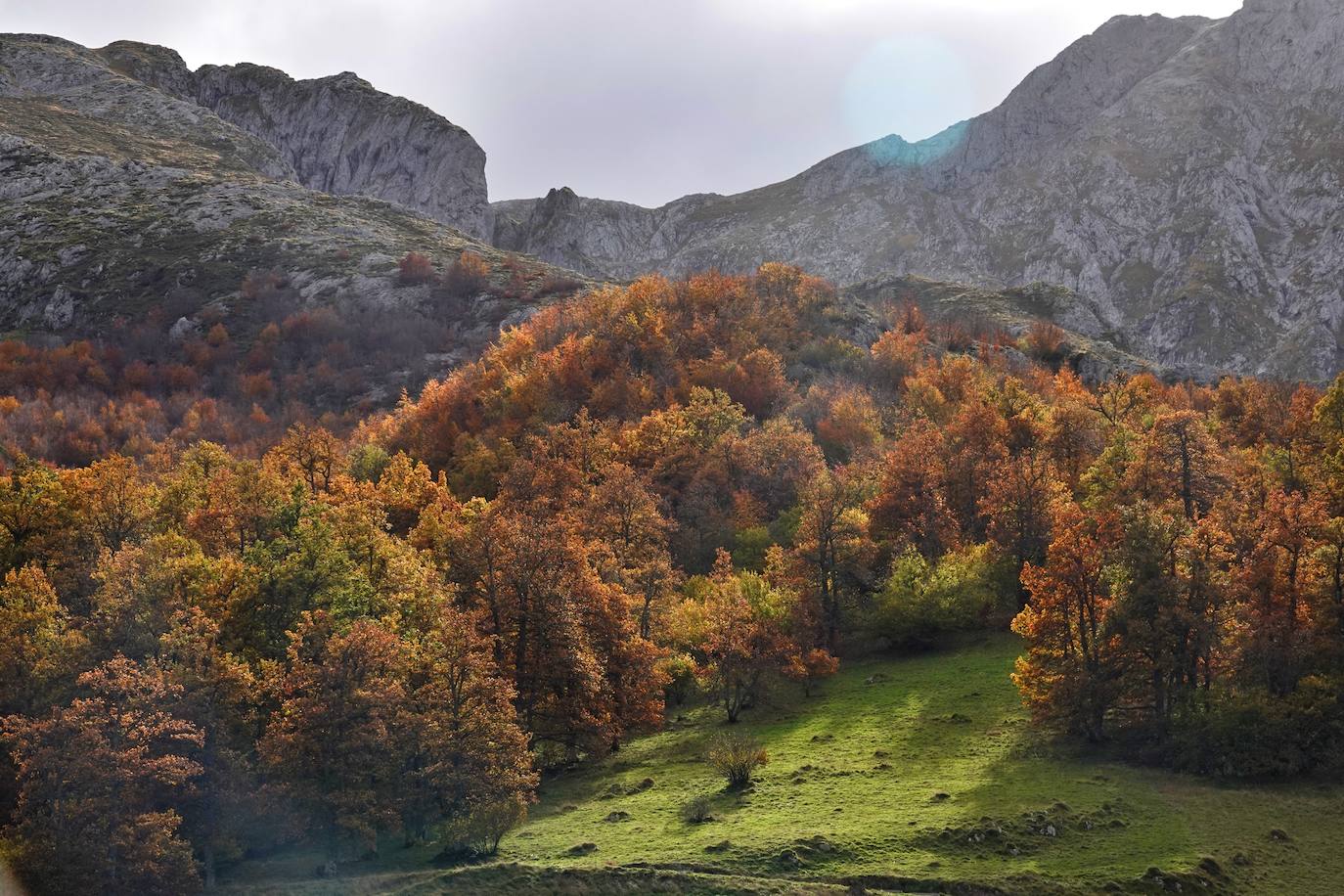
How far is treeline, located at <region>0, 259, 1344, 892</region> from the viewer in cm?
4722

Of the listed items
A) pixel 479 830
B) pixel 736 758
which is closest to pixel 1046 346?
pixel 736 758

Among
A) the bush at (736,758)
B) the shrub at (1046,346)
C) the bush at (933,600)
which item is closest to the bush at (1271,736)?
A: the bush at (736,758)

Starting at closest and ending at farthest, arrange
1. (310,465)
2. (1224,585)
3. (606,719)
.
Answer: (1224,585) < (606,719) < (310,465)

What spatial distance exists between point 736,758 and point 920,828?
12205mm

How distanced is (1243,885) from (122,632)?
54.3 m

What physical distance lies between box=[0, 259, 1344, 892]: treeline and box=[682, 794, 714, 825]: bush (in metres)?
8.29

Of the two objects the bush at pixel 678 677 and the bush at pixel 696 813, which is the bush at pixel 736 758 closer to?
the bush at pixel 696 813

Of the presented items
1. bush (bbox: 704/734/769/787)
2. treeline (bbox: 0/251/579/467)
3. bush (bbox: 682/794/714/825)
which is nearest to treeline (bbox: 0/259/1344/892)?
bush (bbox: 704/734/769/787)

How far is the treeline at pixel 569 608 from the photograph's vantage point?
47.2 metres

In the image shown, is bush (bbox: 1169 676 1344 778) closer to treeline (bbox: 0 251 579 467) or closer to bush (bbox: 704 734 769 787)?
bush (bbox: 704 734 769 787)

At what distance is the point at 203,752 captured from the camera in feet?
161

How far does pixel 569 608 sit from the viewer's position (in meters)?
60.8

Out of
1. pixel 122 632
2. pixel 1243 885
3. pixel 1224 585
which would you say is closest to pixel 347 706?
pixel 122 632

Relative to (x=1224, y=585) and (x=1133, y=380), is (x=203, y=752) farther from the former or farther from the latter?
(x=1133, y=380)
